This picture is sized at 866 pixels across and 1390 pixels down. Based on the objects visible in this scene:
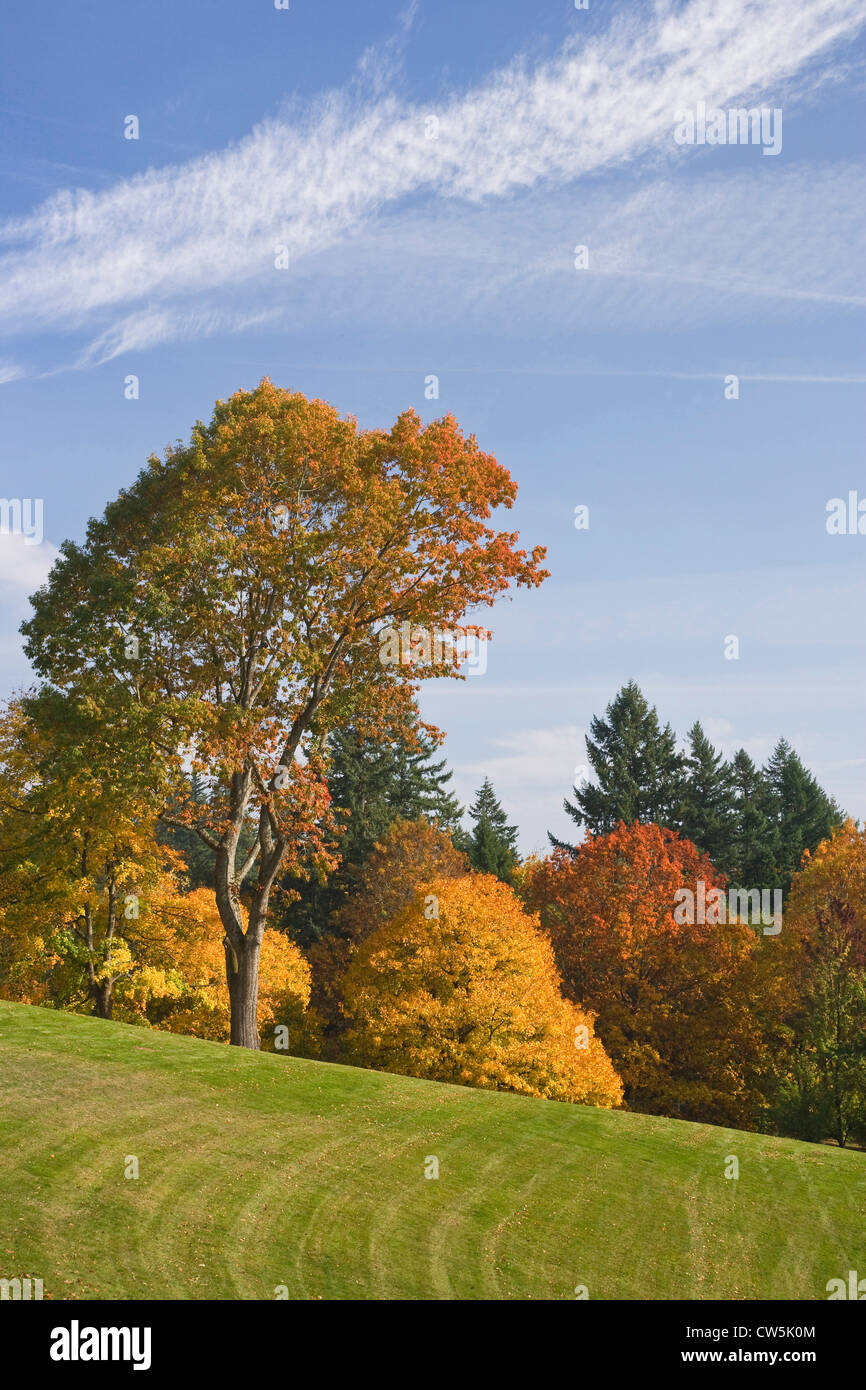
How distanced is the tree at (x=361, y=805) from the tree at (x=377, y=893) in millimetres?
1353

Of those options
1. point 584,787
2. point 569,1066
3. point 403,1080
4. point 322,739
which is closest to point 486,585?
point 322,739

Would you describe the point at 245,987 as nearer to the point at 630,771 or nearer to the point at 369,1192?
the point at 369,1192

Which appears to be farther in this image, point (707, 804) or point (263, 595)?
point (707, 804)

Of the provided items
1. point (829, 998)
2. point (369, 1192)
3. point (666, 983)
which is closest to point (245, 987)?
point (369, 1192)

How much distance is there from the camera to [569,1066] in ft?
111

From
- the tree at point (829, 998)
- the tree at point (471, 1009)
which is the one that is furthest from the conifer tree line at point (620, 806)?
the tree at point (471, 1009)

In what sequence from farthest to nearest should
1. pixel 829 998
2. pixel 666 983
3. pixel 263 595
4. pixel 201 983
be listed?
pixel 666 983 → pixel 201 983 → pixel 829 998 → pixel 263 595

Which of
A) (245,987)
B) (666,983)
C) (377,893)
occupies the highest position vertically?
(377,893)

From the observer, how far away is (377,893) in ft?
184

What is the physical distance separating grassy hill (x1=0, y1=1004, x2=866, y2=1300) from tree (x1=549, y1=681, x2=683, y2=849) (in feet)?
157

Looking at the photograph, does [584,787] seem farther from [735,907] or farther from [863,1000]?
[863,1000]

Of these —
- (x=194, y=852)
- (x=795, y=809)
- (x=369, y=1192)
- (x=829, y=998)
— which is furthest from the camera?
(x=194, y=852)

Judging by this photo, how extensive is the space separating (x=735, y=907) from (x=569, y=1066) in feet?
73.3

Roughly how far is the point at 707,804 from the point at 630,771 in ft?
18.5
